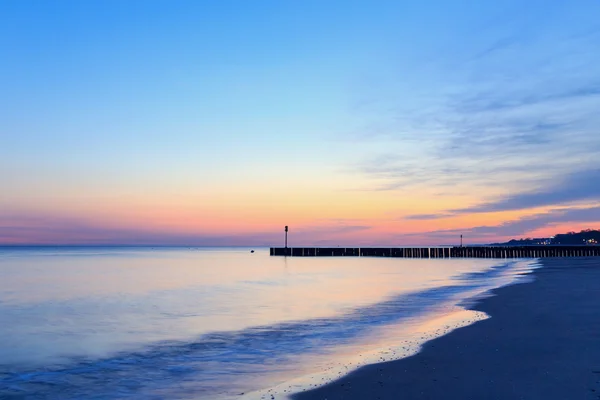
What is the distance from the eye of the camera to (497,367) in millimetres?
8844

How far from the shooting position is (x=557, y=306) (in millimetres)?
17047

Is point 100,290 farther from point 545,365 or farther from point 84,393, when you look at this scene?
point 545,365

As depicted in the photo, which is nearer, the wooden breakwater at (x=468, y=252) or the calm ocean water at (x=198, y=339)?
the calm ocean water at (x=198, y=339)

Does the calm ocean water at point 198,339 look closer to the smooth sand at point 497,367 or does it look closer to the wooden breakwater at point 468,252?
the smooth sand at point 497,367

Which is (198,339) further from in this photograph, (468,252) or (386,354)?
(468,252)

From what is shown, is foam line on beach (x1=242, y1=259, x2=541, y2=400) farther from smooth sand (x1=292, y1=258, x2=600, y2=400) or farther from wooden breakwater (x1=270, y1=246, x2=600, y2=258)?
wooden breakwater (x1=270, y1=246, x2=600, y2=258)

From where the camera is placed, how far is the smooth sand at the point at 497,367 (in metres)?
7.41

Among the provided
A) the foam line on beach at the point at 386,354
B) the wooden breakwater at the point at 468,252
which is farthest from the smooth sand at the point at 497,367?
the wooden breakwater at the point at 468,252

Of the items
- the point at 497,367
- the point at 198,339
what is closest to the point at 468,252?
the point at 198,339

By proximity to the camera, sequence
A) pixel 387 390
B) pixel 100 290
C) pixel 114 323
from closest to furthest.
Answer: pixel 387 390 → pixel 114 323 → pixel 100 290

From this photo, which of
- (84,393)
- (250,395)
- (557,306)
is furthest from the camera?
(557,306)

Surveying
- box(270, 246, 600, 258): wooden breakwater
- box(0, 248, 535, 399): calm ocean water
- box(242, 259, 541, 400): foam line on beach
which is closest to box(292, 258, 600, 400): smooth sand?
box(242, 259, 541, 400): foam line on beach

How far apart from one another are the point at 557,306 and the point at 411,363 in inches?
390

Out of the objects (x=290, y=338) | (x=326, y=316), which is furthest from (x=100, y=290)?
(x=290, y=338)
